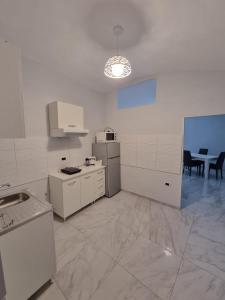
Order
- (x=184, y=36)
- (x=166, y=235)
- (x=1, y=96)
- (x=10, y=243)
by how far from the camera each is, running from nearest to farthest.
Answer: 1. (x=1, y=96)
2. (x=10, y=243)
3. (x=184, y=36)
4. (x=166, y=235)

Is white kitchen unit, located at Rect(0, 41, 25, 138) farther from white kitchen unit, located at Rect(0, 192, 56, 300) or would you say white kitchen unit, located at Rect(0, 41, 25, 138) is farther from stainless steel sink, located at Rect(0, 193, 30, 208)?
stainless steel sink, located at Rect(0, 193, 30, 208)

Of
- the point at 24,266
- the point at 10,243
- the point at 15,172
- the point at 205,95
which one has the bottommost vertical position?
the point at 24,266

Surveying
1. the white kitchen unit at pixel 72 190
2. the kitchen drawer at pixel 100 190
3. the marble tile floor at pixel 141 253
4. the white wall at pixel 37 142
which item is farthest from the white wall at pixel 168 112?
the white wall at pixel 37 142

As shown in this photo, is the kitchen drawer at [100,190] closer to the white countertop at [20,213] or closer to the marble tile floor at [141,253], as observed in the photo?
the marble tile floor at [141,253]

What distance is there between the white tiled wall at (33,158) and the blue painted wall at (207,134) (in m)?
4.48

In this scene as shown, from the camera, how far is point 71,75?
279 cm

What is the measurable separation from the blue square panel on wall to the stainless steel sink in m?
2.82

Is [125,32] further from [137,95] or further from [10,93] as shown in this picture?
[137,95]

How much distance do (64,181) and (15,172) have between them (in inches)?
29.8

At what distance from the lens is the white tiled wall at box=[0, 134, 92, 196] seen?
2112 mm

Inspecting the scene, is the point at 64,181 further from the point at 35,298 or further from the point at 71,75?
the point at 71,75

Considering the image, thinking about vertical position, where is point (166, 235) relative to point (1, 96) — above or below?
below

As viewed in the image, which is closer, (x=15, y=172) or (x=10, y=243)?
(x=10, y=243)

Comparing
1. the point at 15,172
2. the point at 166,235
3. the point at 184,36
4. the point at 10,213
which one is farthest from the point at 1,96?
the point at 166,235
